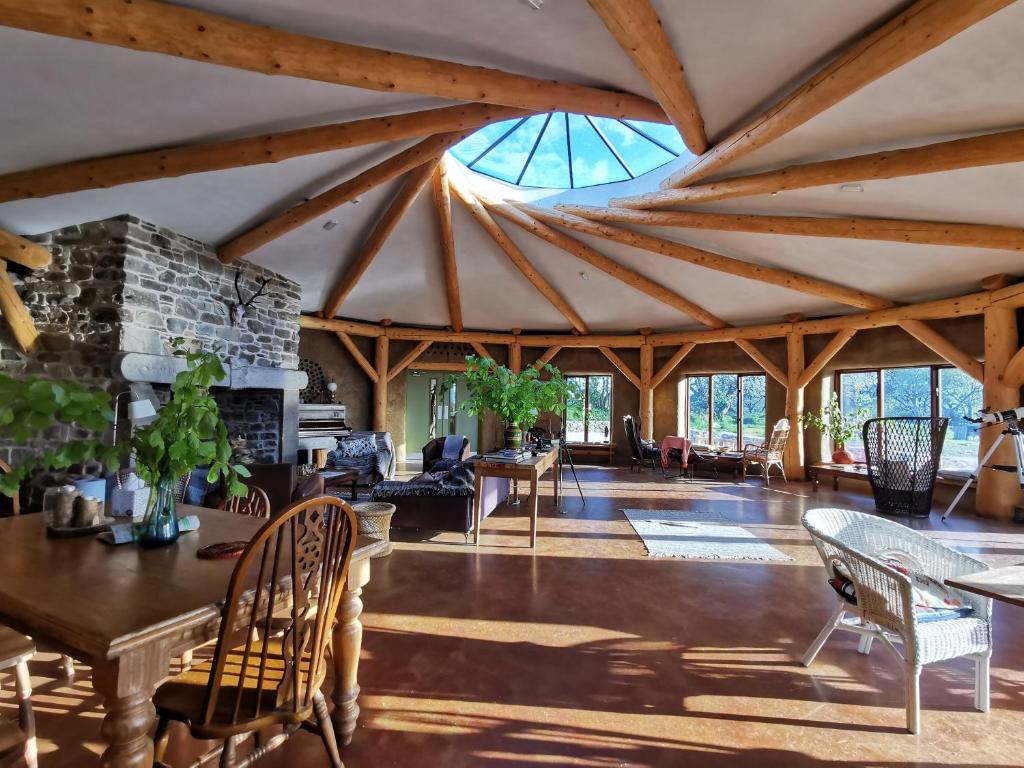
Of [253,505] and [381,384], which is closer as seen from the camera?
[253,505]

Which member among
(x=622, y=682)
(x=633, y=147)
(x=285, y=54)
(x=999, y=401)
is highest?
(x=633, y=147)

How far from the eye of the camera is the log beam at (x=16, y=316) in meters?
4.12

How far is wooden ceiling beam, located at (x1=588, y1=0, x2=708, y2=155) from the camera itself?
2.40 meters

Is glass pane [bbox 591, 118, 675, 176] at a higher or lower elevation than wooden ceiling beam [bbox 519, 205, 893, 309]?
higher

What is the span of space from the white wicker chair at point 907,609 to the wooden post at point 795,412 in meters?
6.14

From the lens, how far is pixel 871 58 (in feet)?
8.40

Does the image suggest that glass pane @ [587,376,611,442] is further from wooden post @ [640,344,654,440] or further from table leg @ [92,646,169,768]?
table leg @ [92,646,169,768]

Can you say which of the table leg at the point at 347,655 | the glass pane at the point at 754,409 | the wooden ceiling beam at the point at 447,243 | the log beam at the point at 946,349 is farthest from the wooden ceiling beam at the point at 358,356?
the log beam at the point at 946,349

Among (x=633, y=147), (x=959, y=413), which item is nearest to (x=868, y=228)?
(x=633, y=147)

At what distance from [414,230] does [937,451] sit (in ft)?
22.0

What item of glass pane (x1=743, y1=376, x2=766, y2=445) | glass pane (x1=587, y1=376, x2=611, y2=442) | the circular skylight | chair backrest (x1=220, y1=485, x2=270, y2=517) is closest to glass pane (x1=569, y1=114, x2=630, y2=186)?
the circular skylight

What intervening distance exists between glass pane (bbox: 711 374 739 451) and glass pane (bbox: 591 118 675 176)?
513 centimetres

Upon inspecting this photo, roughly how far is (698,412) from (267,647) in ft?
32.6

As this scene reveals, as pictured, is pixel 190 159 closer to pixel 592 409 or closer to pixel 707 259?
pixel 707 259
